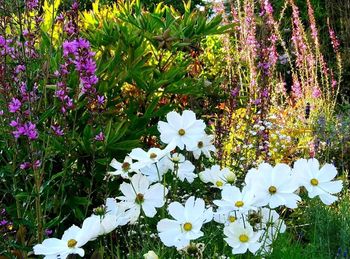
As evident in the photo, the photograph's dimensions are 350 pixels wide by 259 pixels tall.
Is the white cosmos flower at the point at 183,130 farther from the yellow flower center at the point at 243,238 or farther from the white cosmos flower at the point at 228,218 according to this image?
the yellow flower center at the point at 243,238

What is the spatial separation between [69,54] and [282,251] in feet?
3.36

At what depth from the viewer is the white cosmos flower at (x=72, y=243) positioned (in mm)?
1715

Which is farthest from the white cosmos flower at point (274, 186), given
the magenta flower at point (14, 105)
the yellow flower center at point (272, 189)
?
the magenta flower at point (14, 105)

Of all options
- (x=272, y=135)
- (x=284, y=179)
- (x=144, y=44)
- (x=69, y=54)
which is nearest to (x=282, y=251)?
(x=284, y=179)

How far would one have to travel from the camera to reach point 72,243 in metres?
1.74

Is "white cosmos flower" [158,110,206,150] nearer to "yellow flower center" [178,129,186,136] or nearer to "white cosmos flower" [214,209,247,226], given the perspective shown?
"yellow flower center" [178,129,186,136]

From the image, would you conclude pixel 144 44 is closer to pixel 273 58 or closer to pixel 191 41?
pixel 191 41

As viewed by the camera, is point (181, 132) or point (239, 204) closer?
point (239, 204)

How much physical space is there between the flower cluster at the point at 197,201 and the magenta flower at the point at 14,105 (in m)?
0.41

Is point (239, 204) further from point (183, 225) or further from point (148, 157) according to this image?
point (148, 157)

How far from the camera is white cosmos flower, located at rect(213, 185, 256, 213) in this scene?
178 cm

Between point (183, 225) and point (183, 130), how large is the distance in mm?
389

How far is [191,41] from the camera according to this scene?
3.27 m

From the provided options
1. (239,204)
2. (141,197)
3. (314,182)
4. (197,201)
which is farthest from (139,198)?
(314,182)
